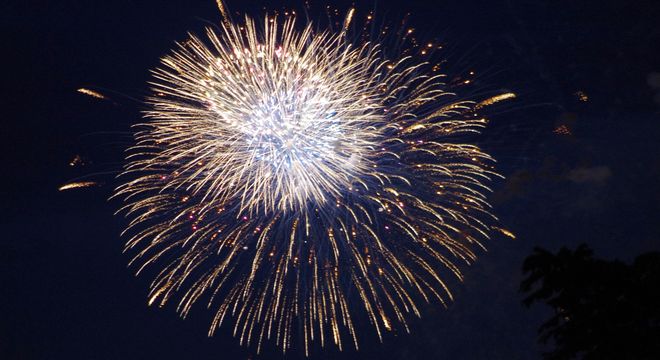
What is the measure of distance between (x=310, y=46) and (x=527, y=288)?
18606 millimetres

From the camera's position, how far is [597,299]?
19969mm

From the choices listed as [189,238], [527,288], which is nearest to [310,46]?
[189,238]

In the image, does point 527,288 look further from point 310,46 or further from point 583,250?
point 310,46

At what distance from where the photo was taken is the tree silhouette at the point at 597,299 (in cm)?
1934

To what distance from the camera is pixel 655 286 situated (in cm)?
1952

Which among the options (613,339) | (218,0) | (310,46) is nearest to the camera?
(613,339)

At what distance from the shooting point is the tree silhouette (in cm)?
1934

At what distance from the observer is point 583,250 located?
786 inches

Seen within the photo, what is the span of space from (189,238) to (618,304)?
21.5 m

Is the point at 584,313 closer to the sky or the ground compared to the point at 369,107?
closer to the ground

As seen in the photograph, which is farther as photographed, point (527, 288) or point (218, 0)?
point (218, 0)

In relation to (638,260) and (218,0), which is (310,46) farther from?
(638,260)

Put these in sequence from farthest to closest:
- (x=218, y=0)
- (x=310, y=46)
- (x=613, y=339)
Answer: (x=310, y=46) → (x=218, y=0) → (x=613, y=339)

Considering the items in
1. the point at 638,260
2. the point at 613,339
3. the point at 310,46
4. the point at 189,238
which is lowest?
the point at 613,339
